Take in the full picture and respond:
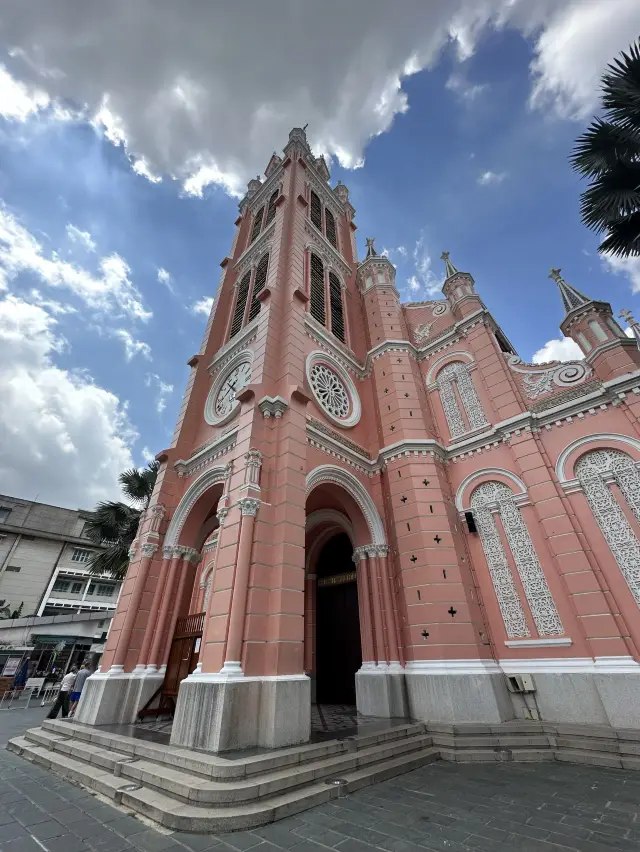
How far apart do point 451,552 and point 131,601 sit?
781 cm

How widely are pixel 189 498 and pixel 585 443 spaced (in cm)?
1026

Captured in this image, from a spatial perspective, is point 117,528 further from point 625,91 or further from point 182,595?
point 625,91

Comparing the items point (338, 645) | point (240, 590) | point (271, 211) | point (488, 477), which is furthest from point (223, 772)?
point (271, 211)

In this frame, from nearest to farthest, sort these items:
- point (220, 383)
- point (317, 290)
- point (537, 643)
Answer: point (537, 643) < point (220, 383) < point (317, 290)

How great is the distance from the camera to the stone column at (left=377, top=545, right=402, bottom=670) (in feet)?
27.9

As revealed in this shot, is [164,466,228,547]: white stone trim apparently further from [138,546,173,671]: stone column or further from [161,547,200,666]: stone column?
[161,547,200,666]: stone column

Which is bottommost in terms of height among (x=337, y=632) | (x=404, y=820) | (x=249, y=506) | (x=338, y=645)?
(x=404, y=820)

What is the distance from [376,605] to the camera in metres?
9.20

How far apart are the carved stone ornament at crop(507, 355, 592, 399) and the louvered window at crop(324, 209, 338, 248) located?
11.9 metres

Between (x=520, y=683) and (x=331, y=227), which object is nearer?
(x=520, y=683)

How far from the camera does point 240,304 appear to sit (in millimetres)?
15219

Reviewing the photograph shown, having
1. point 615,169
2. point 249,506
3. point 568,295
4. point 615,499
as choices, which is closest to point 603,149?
point 615,169

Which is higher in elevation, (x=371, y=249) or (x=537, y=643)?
(x=371, y=249)

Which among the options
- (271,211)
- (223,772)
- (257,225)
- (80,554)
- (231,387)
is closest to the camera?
(223,772)
